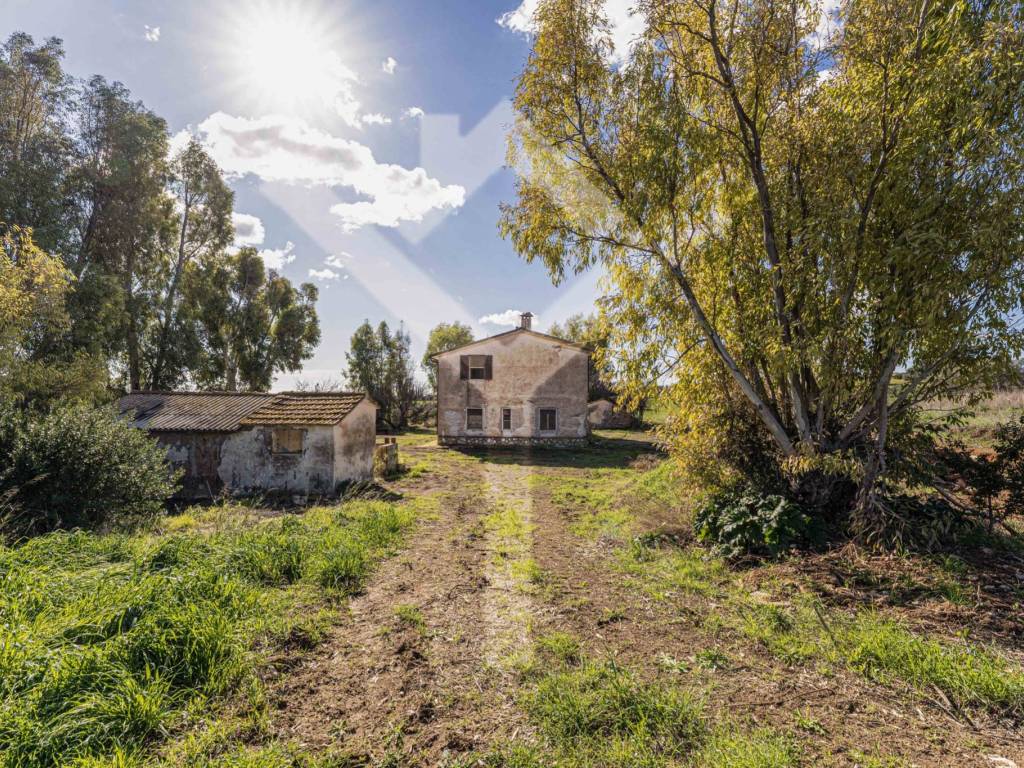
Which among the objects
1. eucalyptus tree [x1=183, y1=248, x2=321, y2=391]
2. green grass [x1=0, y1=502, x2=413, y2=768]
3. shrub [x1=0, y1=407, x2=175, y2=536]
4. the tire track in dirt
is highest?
eucalyptus tree [x1=183, y1=248, x2=321, y2=391]

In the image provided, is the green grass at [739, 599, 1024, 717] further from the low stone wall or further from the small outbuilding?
the low stone wall

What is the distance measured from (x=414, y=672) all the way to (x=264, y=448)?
10856mm

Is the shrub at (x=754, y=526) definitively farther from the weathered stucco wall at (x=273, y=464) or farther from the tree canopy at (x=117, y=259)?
the tree canopy at (x=117, y=259)

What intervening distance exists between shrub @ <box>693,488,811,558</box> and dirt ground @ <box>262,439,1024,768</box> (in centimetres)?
165

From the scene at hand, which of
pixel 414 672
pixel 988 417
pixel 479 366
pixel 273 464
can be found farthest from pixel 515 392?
pixel 414 672

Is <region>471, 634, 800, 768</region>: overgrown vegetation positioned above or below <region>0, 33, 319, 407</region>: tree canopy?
below

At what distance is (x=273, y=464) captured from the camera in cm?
1248

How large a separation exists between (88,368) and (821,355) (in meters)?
18.7

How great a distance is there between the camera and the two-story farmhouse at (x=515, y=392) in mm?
24547

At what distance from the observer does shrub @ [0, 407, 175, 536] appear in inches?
280

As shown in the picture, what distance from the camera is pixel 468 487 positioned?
43.9ft

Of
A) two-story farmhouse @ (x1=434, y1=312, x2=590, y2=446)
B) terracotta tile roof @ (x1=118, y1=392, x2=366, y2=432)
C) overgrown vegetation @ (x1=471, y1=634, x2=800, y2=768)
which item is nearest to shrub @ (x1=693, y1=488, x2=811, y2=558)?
overgrown vegetation @ (x1=471, y1=634, x2=800, y2=768)

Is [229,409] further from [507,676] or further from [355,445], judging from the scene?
[507,676]

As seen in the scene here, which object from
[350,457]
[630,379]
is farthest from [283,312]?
[630,379]
